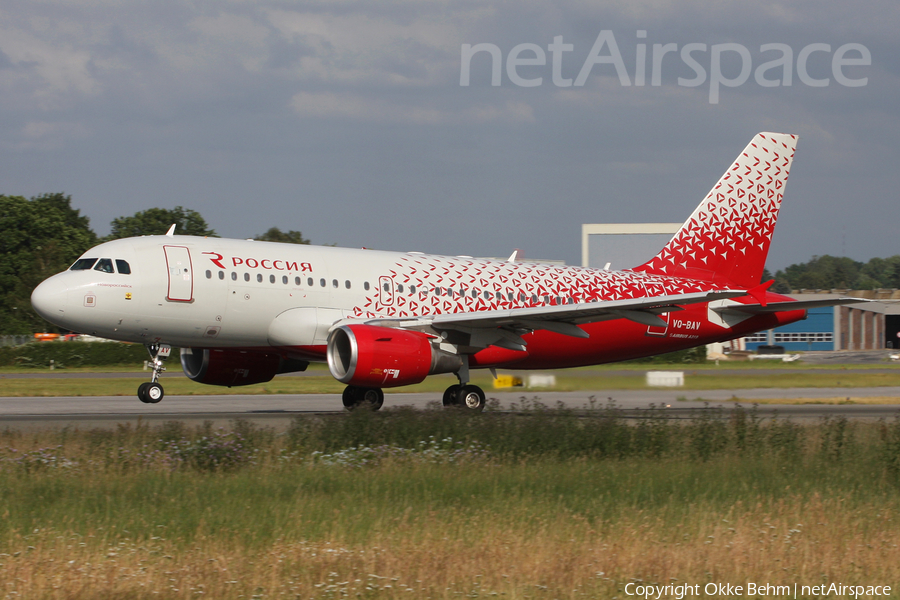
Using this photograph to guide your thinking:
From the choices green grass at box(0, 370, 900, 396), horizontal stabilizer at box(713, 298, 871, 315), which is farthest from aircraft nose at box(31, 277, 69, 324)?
horizontal stabilizer at box(713, 298, 871, 315)

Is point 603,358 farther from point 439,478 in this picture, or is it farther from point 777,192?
point 439,478

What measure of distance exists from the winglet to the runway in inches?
124

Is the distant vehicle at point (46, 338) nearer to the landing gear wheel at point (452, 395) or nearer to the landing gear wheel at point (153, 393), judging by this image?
the landing gear wheel at point (153, 393)

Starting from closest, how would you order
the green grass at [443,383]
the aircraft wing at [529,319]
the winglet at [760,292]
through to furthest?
the aircraft wing at [529,319]
the green grass at [443,383]
the winglet at [760,292]

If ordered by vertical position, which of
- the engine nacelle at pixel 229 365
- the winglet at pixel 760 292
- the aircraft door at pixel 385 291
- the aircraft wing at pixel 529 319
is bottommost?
the engine nacelle at pixel 229 365

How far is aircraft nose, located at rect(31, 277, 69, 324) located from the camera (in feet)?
66.5

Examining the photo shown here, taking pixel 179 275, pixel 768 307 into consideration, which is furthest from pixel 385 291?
pixel 768 307

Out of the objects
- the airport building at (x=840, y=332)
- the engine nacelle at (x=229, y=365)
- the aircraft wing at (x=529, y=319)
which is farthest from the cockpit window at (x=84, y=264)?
the airport building at (x=840, y=332)

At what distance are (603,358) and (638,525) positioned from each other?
56.2 ft

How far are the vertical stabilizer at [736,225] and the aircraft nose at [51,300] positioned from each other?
16.9 meters

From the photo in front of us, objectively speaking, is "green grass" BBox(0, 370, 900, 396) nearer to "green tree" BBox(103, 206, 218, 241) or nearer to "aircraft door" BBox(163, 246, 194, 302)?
"aircraft door" BBox(163, 246, 194, 302)

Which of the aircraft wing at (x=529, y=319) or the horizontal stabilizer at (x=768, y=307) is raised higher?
the horizontal stabilizer at (x=768, y=307)

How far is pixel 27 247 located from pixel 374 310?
287ft

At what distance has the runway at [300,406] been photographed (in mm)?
21688
